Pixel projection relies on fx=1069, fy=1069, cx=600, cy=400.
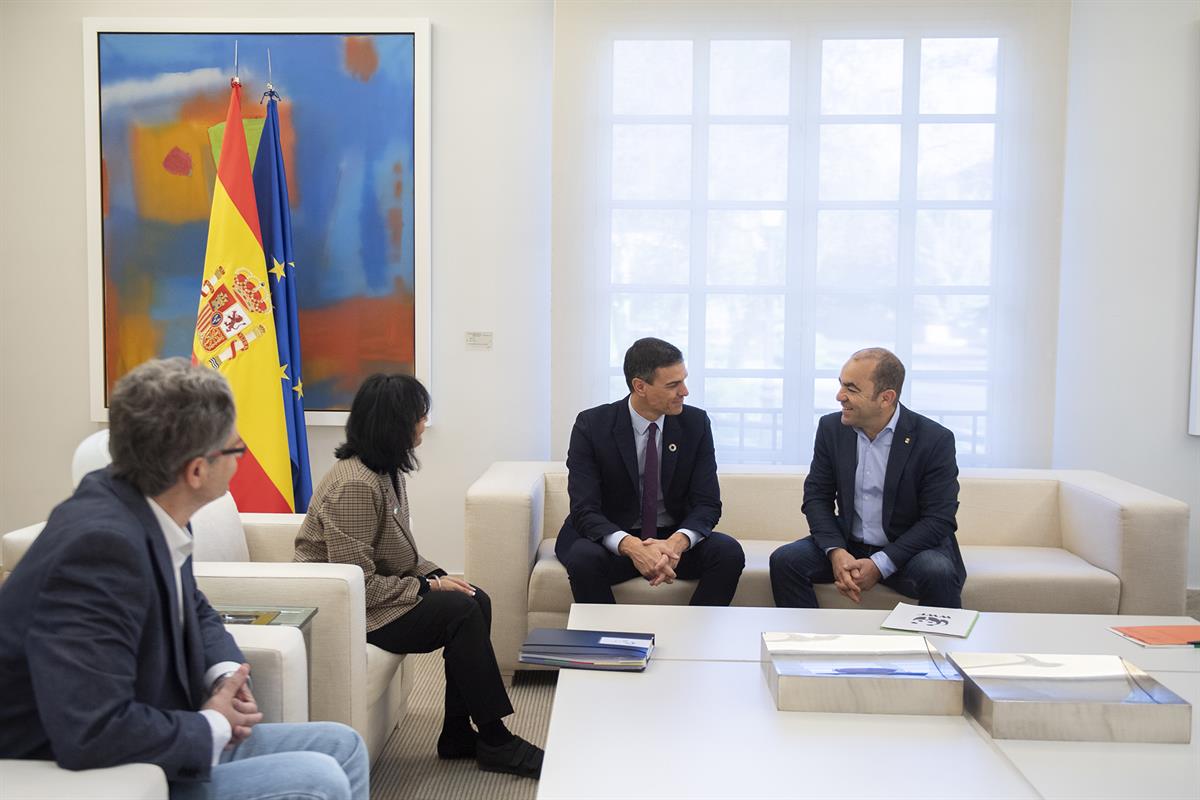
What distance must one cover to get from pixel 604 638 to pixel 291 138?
324 cm

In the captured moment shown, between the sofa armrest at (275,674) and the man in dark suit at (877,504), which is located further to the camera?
the man in dark suit at (877,504)

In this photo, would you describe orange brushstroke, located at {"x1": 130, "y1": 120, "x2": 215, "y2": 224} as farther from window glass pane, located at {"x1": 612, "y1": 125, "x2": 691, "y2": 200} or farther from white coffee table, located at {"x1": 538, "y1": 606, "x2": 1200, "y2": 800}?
white coffee table, located at {"x1": 538, "y1": 606, "x2": 1200, "y2": 800}

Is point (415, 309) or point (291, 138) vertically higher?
point (291, 138)

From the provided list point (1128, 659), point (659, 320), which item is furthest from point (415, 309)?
point (1128, 659)

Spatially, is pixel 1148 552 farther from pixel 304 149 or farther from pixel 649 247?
pixel 304 149

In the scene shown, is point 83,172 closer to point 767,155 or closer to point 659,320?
point 659,320

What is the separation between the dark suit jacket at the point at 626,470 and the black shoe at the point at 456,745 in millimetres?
869

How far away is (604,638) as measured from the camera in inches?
103

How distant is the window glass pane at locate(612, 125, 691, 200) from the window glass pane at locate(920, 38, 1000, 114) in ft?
3.56

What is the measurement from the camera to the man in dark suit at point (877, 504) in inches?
140

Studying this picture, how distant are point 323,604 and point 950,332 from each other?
3273 mm

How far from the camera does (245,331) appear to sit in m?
4.36

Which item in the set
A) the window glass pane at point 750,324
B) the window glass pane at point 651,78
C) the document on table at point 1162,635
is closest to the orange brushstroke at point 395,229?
the window glass pane at point 651,78

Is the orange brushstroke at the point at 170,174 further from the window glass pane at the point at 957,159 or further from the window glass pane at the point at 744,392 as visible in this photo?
the window glass pane at the point at 957,159
